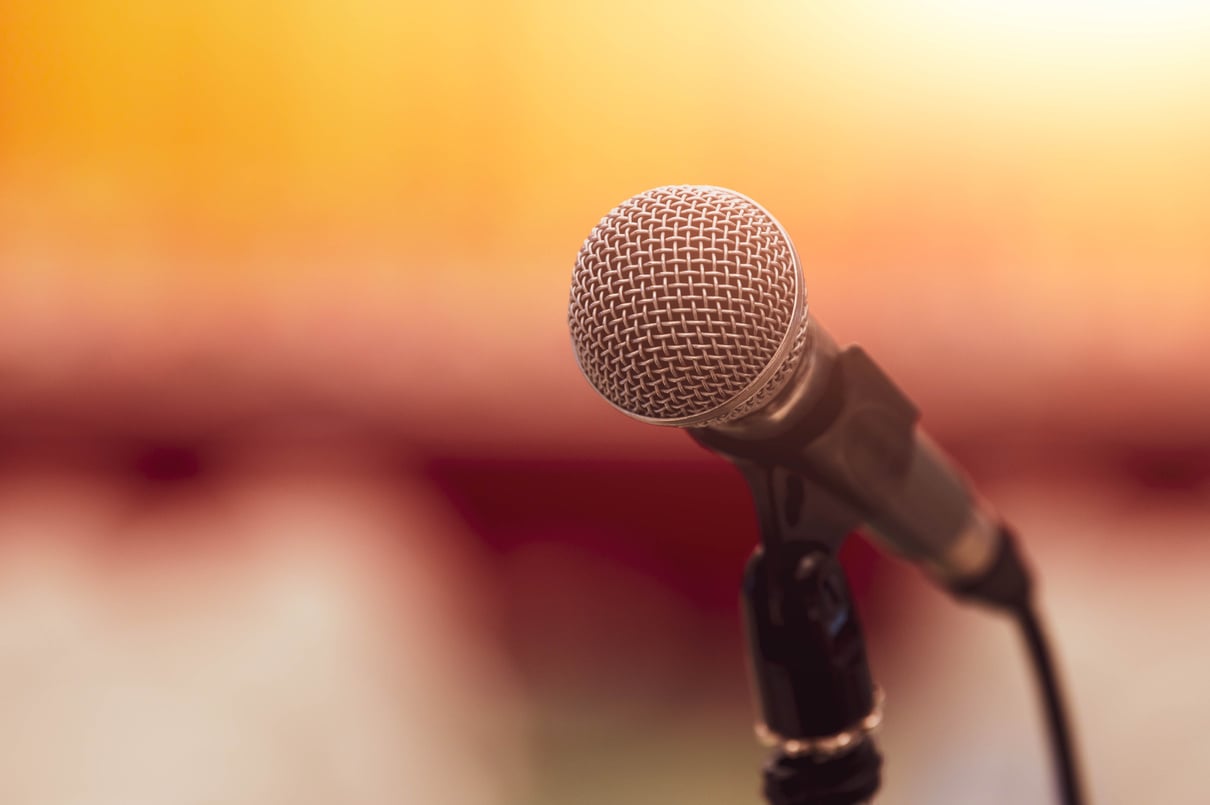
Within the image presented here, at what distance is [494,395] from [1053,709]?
2.91ft

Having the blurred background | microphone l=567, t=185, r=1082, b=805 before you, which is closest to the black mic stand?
microphone l=567, t=185, r=1082, b=805

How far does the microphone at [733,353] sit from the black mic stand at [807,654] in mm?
18

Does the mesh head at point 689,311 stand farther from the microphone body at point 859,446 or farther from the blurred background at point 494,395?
the blurred background at point 494,395

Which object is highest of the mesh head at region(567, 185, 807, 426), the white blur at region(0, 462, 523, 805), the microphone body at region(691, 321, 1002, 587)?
the mesh head at region(567, 185, 807, 426)

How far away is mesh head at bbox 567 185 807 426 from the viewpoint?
1.07ft

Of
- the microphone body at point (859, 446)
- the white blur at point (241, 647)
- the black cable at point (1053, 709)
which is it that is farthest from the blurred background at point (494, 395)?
the microphone body at point (859, 446)

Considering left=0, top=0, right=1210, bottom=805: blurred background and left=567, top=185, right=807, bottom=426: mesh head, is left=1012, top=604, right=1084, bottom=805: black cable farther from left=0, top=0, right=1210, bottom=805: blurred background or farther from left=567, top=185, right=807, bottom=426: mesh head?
left=0, top=0, right=1210, bottom=805: blurred background

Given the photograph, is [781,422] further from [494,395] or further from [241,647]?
[241,647]

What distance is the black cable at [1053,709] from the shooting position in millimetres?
534

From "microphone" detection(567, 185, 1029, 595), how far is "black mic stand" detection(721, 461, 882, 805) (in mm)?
18

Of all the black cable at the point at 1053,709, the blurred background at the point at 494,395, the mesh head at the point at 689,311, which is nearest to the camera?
the mesh head at the point at 689,311

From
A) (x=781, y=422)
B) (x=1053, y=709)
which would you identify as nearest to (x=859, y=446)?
(x=781, y=422)

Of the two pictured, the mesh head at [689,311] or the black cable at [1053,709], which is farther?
the black cable at [1053,709]

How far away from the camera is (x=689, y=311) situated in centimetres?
33
